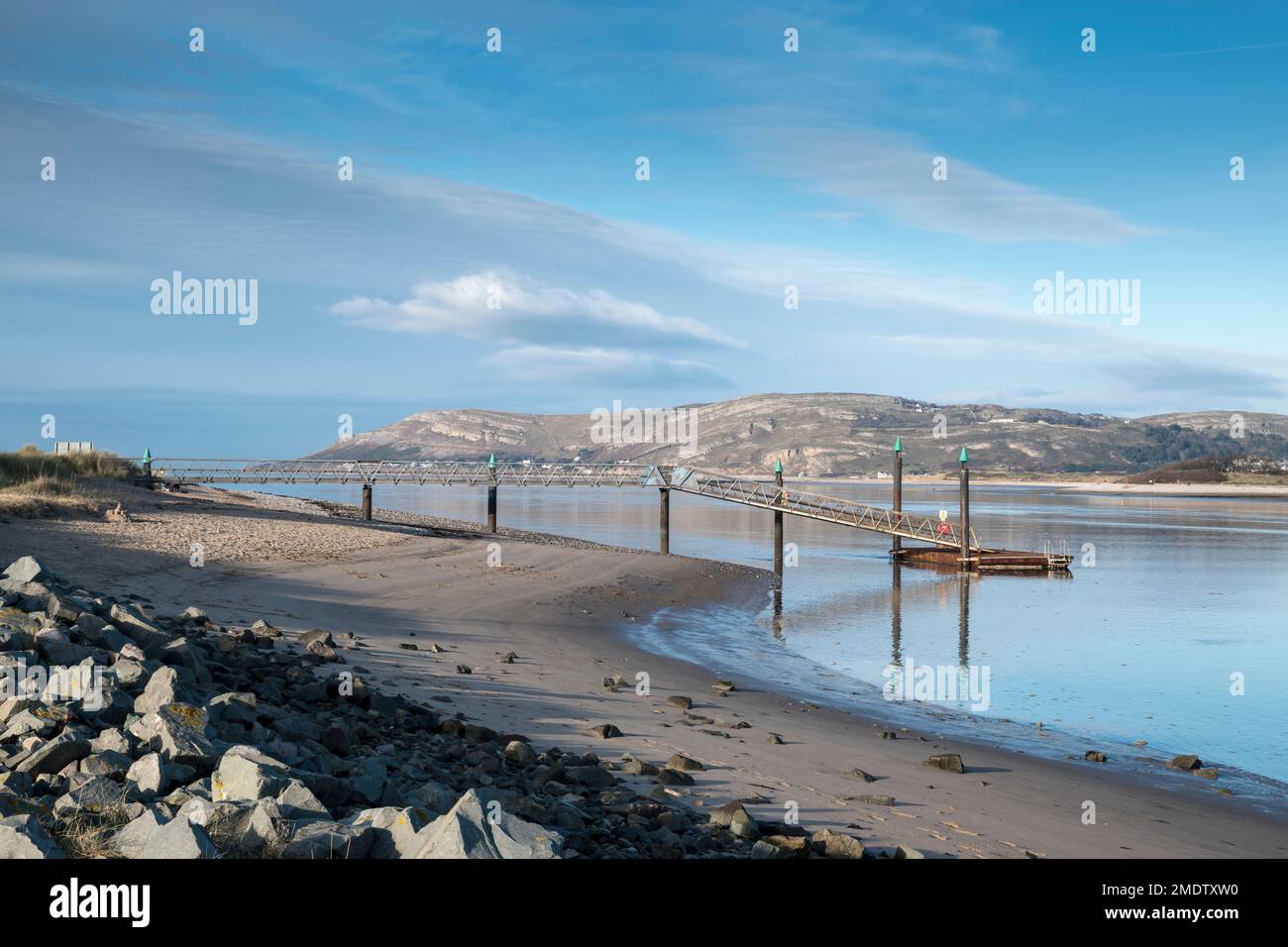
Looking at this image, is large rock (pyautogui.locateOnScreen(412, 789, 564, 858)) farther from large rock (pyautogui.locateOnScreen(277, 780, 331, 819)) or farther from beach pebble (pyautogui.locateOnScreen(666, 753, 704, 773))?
beach pebble (pyautogui.locateOnScreen(666, 753, 704, 773))

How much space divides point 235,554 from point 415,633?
798 cm

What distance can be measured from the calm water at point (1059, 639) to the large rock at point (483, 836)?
939 centimetres

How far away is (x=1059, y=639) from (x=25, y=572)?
19.9m

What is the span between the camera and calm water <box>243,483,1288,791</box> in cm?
1415

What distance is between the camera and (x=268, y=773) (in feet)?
17.8

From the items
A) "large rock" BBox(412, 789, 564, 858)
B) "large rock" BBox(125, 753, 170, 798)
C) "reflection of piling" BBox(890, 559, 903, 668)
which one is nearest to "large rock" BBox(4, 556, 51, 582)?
"large rock" BBox(125, 753, 170, 798)

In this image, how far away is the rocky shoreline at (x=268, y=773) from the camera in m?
4.78

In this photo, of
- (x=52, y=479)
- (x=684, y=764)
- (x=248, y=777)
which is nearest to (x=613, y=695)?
(x=684, y=764)

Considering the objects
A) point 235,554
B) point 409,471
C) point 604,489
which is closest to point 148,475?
point 409,471

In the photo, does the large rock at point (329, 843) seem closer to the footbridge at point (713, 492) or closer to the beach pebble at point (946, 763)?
the beach pebble at point (946, 763)

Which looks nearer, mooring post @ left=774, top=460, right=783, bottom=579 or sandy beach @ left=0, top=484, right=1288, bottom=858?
sandy beach @ left=0, top=484, right=1288, bottom=858

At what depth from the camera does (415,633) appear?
15078 mm

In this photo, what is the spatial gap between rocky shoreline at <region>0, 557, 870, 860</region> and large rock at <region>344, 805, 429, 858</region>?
0.01 meters
